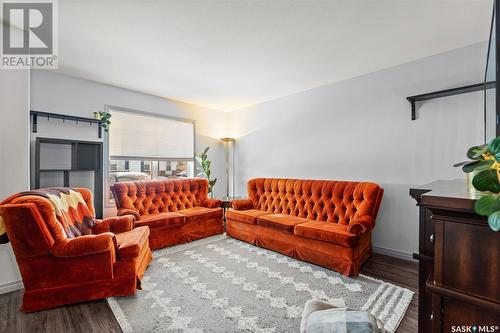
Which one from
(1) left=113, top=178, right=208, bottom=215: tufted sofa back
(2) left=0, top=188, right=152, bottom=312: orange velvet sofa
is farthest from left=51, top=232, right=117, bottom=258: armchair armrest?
(1) left=113, top=178, right=208, bottom=215: tufted sofa back

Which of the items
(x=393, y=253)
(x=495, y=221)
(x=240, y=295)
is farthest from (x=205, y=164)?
(x=495, y=221)

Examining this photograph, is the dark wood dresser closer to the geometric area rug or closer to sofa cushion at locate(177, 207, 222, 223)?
the geometric area rug

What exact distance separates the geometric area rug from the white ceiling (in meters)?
2.57

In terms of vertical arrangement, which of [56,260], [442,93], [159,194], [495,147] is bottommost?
[56,260]

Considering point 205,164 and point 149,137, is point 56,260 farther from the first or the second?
point 205,164

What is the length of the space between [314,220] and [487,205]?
9.02ft

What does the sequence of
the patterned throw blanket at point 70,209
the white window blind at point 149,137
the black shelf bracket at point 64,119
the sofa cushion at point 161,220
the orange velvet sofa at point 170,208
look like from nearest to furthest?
the patterned throw blanket at point 70,209 → the black shelf bracket at point 64,119 → the sofa cushion at point 161,220 → the orange velvet sofa at point 170,208 → the white window blind at point 149,137

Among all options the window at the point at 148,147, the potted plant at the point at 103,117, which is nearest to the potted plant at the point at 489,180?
the potted plant at the point at 103,117

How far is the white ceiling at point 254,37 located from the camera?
193 centimetres

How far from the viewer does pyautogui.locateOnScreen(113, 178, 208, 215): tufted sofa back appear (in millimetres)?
3406

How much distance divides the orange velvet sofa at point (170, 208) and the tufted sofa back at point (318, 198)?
Result: 34.8 inches

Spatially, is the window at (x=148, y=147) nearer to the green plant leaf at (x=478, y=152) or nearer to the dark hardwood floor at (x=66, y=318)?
the dark hardwood floor at (x=66, y=318)

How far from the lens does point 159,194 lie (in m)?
3.85

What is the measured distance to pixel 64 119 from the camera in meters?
3.26
